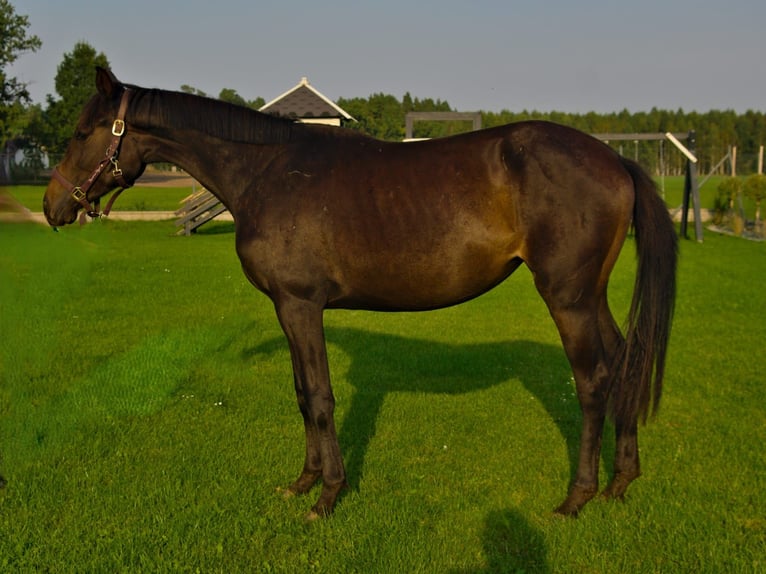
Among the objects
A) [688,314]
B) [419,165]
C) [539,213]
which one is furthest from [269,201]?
[688,314]

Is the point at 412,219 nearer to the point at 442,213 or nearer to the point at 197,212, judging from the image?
the point at 442,213

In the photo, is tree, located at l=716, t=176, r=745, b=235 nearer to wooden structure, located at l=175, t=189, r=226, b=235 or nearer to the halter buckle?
wooden structure, located at l=175, t=189, r=226, b=235

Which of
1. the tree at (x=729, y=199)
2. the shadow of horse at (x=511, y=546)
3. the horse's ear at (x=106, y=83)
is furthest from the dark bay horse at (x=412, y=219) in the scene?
the tree at (x=729, y=199)

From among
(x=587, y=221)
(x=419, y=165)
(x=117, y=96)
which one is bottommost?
(x=587, y=221)

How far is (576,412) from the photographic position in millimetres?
6094

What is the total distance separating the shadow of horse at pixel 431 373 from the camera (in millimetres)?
5632

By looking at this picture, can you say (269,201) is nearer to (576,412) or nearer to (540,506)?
(540,506)

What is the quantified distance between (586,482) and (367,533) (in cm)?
147

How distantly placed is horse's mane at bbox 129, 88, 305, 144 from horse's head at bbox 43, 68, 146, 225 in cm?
14

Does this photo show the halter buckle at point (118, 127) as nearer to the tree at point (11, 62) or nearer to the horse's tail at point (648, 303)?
the horse's tail at point (648, 303)

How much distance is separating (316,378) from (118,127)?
2092 mm

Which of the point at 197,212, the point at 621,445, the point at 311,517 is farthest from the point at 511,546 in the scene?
the point at 197,212

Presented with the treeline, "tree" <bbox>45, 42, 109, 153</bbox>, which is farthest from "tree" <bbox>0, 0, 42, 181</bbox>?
the treeline

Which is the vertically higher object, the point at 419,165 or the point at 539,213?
the point at 419,165
